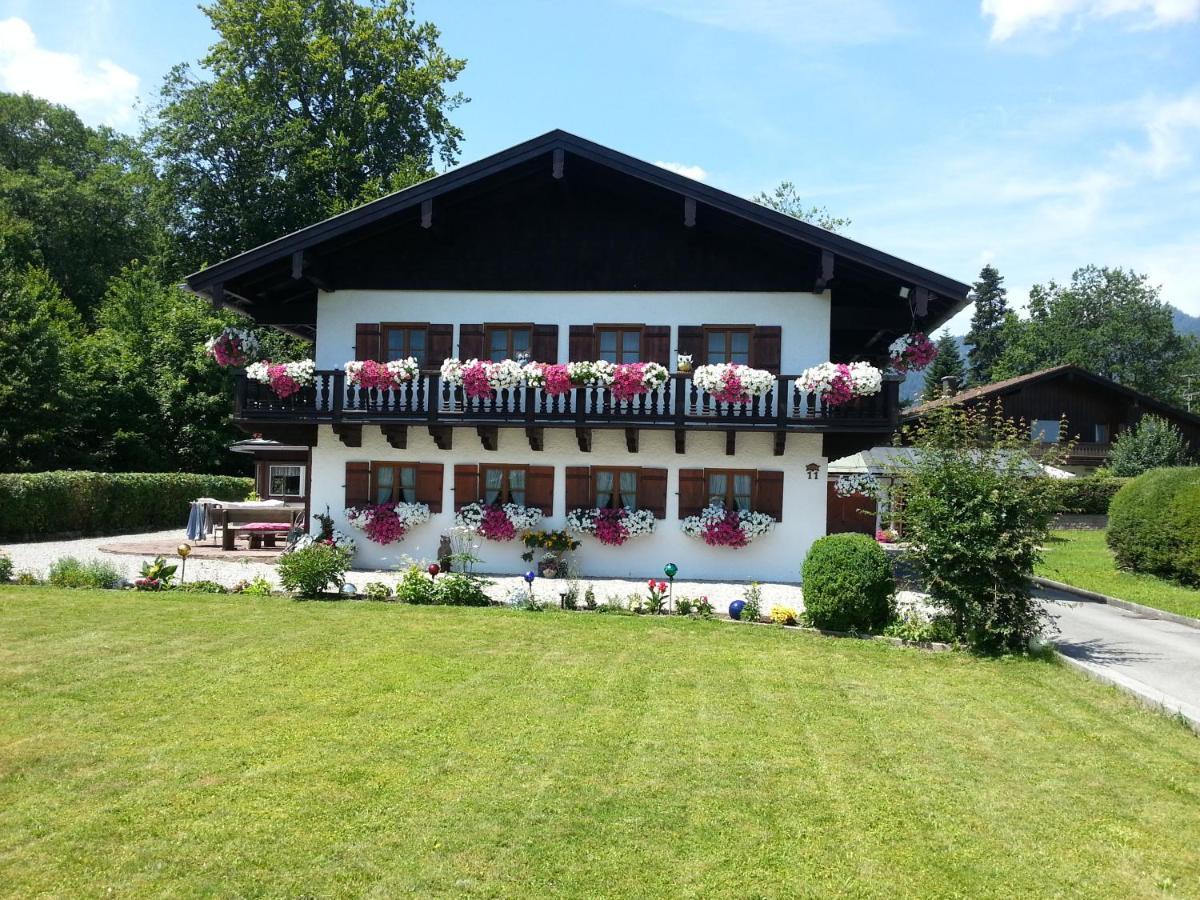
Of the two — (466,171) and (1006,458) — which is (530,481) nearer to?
(466,171)

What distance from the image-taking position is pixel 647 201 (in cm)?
1823

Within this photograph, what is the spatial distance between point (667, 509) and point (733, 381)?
298cm

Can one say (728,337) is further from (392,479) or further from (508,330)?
(392,479)

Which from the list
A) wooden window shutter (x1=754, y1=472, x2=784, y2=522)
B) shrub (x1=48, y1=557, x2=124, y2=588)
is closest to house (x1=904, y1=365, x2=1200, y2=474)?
wooden window shutter (x1=754, y1=472, x2=784, y2=522)

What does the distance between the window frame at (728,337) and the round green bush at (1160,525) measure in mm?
9331

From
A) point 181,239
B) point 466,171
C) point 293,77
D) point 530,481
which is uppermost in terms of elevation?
point 293,77

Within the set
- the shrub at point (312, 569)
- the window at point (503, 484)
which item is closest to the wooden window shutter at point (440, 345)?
the window at point (503, 484)

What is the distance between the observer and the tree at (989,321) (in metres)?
77.4

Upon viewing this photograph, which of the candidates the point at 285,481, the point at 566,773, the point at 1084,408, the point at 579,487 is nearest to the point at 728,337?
the point at 579,487

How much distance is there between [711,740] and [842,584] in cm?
540

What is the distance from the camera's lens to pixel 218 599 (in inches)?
535

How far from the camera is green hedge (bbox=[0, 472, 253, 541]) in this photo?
21406 millimetres

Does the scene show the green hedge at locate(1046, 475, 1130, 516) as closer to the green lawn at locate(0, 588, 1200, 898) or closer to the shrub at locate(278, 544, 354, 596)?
the green lawn at locate(0, 588, 1200, 898)

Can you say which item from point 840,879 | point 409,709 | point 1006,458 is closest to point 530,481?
point 1006,458
